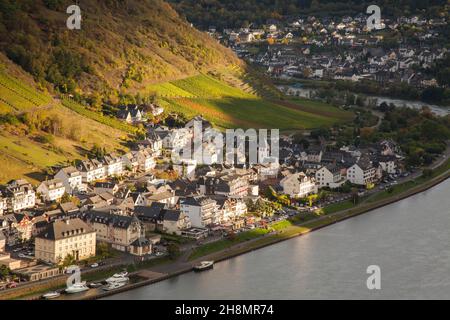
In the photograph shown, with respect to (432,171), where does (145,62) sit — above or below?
above

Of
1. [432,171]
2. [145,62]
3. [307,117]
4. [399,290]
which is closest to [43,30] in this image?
[145,62]

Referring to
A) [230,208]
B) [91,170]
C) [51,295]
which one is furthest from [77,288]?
[91,170]

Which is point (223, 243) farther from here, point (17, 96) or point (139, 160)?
point (17, 96)

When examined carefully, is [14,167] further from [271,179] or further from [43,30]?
[43,30]

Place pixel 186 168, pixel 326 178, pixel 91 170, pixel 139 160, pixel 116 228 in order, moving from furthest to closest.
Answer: pixel 139 160 → pixel 186 168 → pixel 326 178 → pixel 91 170 → pixel 116 228

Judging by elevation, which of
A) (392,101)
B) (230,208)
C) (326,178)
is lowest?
(230,208)

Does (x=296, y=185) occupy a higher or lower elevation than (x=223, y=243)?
higher

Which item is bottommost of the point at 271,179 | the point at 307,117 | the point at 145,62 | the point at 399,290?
the point at 399,290
